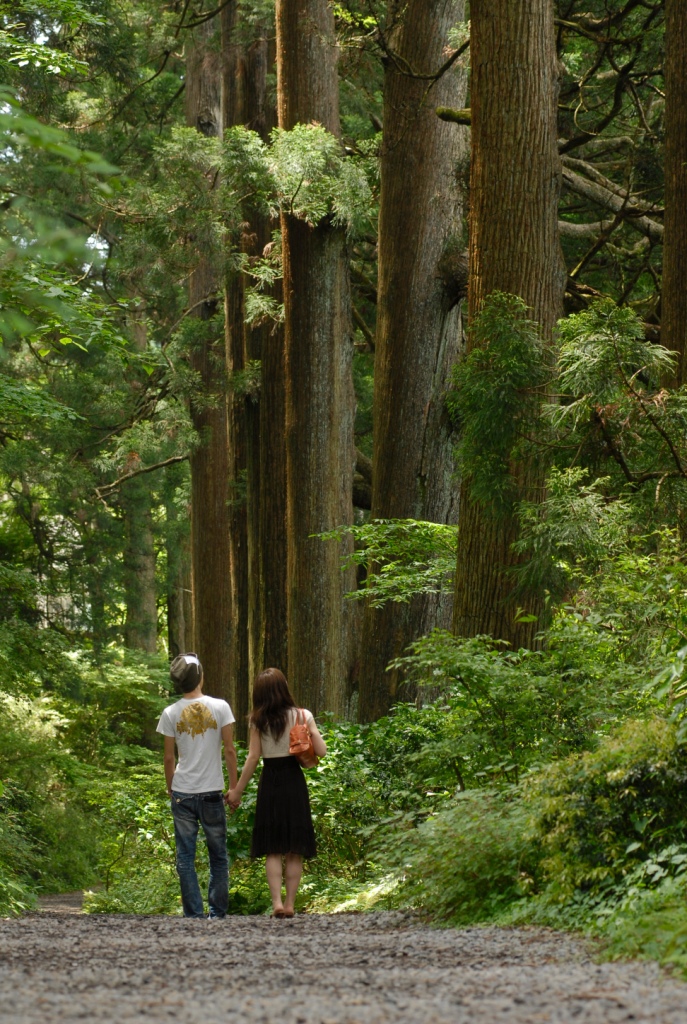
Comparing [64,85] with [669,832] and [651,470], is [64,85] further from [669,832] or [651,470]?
[669,832]

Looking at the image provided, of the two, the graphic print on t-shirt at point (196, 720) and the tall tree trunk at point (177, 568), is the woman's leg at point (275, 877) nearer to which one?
the graphic print on t-shirt at point (196, 720)

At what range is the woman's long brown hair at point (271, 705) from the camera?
782 cm

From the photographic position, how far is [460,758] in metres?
7.92

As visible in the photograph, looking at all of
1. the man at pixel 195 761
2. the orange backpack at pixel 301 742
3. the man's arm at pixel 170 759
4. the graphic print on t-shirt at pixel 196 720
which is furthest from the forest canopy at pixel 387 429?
the man's arm at pixel 170 759

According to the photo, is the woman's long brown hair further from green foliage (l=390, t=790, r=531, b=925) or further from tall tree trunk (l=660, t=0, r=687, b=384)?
tall tree trunk (l=660, t=0, r=687, b=384)

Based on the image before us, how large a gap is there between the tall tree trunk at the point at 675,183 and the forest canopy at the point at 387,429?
1.4 inches

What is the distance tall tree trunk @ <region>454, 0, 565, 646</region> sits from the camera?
31.7 feet

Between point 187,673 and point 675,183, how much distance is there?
20.4ft

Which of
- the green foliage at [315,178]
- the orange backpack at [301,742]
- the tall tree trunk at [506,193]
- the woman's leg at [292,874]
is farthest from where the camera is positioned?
the green foliage at [315,178]

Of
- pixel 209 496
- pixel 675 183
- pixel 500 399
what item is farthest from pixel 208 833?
pixel 209 496

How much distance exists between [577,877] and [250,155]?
39.3ft

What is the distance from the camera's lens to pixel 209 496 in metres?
22.3

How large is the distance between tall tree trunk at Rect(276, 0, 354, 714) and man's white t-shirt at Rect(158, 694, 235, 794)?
22.3ft

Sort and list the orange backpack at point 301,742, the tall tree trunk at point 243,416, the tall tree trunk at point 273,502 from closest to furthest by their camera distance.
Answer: the orange backpack at point 301,742 < the tall tree trunk at point 273,502 < the tall tree trunk at point 243,416
